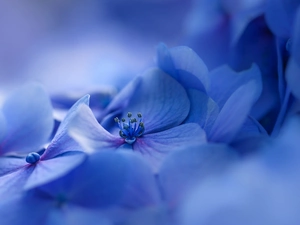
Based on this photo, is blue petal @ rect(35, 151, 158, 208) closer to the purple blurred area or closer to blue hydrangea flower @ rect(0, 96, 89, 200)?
blue hydrangea flower @ rect(0, 96, 89, 200)

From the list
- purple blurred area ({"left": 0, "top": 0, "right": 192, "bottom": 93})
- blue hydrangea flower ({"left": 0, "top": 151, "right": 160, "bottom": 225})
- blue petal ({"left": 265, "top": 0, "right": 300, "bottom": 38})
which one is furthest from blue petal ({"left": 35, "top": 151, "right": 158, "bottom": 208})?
purple blurred area ({"left": 0, "top": 0, "right": 192, "bottom": 93})

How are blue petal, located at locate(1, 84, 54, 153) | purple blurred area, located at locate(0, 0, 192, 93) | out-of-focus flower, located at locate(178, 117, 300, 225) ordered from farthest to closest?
1. purple blurred area, located at locate(0, 0, 192, 93)
2. blue petal, located at locate(1, 84, 54, 153)
3. out-of-focus flower, located at locate(178, 117, 300, 225)

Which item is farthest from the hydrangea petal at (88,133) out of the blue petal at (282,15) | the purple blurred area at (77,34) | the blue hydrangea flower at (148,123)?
the purple blurred area at (77,34)

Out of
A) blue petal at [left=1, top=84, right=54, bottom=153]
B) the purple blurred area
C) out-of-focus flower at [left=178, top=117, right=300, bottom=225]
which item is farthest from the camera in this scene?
the purple blurred area

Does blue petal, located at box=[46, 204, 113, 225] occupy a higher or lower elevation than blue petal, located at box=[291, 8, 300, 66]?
lower

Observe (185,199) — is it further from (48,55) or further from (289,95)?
(48,55)

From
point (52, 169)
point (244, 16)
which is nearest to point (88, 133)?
point (52, 169)
